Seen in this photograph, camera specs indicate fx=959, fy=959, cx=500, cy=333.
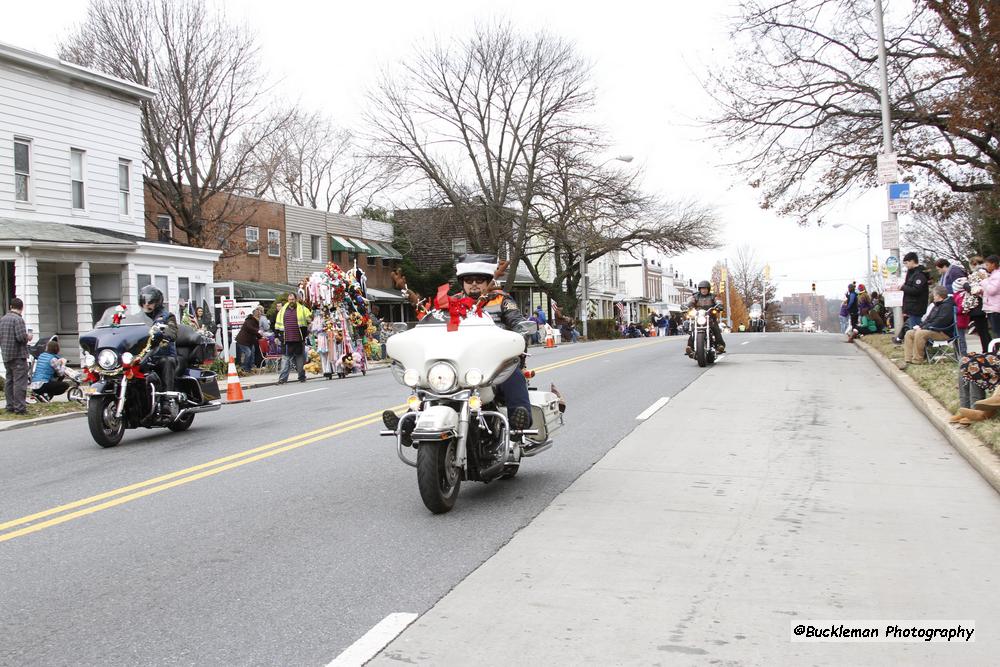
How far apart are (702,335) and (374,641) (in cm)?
1581

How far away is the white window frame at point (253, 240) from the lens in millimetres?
41844

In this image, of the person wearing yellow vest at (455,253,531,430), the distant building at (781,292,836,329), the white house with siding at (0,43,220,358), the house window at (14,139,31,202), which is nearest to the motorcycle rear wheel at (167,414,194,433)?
the person wearing yellow vest at (455,253,531,430)

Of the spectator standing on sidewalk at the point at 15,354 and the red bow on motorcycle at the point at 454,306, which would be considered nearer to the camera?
the red bow on motorcycle at the point at 454,306

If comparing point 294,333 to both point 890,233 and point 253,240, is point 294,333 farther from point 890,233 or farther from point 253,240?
point 253,240

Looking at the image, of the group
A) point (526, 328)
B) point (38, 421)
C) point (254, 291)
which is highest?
point (254, 291)

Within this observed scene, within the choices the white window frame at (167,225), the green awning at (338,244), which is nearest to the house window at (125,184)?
the white window frame at (167,225)

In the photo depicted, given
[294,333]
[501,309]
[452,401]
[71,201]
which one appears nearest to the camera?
[452,401]

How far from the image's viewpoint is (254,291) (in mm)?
39656

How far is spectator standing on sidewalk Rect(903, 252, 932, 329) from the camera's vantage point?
18.1 metres

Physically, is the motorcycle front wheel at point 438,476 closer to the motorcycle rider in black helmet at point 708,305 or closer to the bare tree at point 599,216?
the motorcycle rider in black helmet at point 708,305

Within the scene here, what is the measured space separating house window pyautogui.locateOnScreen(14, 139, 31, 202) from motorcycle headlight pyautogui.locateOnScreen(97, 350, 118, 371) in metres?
16.4

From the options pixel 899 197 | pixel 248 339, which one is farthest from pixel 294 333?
pixel 899 197

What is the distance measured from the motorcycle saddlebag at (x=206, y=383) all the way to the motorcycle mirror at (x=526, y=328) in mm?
6087

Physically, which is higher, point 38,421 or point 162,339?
point 162,339
